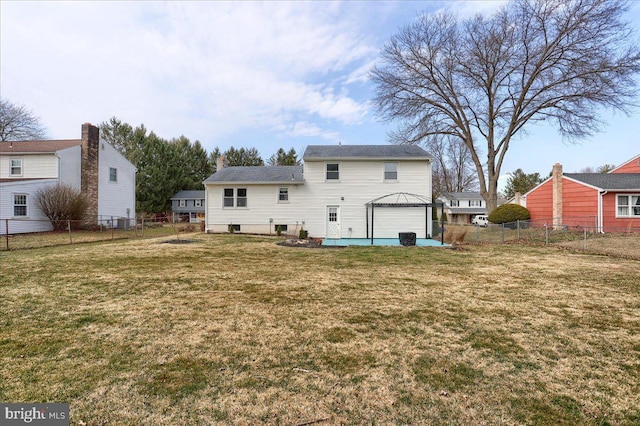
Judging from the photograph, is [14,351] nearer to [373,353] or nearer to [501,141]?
[373,353]

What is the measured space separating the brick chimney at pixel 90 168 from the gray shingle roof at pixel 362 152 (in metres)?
16.6

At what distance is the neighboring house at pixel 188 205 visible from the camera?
41.3 meters

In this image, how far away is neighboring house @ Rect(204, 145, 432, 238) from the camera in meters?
18.2

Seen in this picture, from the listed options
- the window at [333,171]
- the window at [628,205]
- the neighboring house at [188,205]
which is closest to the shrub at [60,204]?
the window at [333,171]

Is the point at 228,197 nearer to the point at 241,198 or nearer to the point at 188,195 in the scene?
the point at 241,198

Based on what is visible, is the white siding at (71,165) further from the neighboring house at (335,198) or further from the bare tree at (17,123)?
the bare tree at (17,123)

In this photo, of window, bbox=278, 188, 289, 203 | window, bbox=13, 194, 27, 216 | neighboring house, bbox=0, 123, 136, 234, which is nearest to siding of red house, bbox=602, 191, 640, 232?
window, bbox=278, 188, 289, 203

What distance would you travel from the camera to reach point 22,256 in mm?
9742

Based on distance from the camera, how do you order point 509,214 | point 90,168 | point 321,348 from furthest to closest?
point 509,214 → point 90,168 → point 321,348

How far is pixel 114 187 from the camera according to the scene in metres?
24.7

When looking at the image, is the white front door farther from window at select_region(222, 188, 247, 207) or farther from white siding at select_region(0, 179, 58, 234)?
white siding at select_region(0, 179, 58, 234)

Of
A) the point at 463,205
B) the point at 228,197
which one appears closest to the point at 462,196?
the point at 463,205

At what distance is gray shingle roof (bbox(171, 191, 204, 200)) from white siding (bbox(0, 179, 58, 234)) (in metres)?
21.4

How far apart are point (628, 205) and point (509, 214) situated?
722 centimetres
